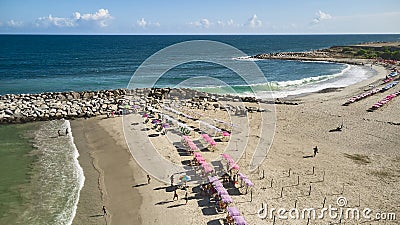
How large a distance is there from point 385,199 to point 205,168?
903cm

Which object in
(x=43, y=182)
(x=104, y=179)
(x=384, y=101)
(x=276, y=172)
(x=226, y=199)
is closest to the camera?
(x=226, y=199)

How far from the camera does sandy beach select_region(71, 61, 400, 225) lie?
14711 millimetres

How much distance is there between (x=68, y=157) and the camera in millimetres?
21234

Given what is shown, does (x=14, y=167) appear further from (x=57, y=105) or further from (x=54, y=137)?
(x=57, y=105)

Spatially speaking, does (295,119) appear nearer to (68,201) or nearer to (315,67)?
(68,201)

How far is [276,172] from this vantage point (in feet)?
60.0

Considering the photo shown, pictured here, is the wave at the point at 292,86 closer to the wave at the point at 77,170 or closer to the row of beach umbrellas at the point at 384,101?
the row of beach umbrellas at the point at 384,101

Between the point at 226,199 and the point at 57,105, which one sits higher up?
the point at 57,105

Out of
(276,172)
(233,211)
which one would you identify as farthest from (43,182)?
(276,172)

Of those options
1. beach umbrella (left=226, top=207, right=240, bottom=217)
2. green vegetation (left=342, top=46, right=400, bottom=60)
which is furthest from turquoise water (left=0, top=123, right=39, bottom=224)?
green vegetation (left=342, top=46, right=400, bottom=60)

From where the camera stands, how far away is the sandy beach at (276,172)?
1471 centimetres

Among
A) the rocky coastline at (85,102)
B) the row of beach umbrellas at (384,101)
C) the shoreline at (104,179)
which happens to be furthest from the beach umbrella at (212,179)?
the row of beach umbrellas at (384,101)

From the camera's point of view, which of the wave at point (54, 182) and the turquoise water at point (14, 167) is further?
the turquoise water at point (14, 167)

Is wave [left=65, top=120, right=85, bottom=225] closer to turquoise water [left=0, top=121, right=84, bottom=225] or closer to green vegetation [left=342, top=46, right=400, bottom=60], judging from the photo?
turquoise water [left=0, top=121, right=84, bottom=225]
